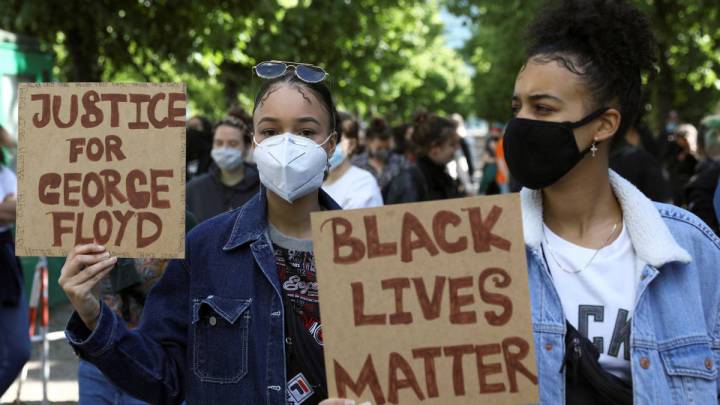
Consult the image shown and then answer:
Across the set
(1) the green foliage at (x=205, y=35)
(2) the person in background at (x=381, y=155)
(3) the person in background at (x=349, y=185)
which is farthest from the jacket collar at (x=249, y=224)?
(1) the green foliage at (x=205, y=35)

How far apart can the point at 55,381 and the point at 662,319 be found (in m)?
6.56

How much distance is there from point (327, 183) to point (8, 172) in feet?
6.70

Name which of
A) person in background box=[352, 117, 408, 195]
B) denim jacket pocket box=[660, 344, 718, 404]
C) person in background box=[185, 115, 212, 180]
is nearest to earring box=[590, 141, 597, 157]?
denim jacket pocket box=[660, 344, 718, 404]

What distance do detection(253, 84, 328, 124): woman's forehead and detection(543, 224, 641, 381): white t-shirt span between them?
0.81 m

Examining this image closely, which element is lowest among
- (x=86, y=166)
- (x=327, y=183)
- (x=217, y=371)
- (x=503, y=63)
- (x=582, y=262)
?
(x=217, y=371)

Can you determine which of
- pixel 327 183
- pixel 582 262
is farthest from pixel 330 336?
pixel 327 183

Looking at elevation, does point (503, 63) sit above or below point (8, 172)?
above

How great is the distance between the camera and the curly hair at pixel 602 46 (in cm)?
276

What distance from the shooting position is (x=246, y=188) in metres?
7.13

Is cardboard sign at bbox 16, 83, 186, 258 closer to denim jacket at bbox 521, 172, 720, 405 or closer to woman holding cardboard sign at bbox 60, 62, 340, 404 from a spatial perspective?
woman holding cardboard sign at bbox 60, 62, 340, 404

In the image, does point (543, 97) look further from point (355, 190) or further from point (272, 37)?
point (272, 37)

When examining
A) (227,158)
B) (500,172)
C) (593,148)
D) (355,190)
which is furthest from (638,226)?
(500,172)

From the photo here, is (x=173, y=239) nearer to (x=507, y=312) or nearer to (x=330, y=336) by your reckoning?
(x=330, y=336)

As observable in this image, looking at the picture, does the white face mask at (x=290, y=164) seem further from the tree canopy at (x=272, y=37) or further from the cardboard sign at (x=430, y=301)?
the tree canopy at (x=272, y=37)
